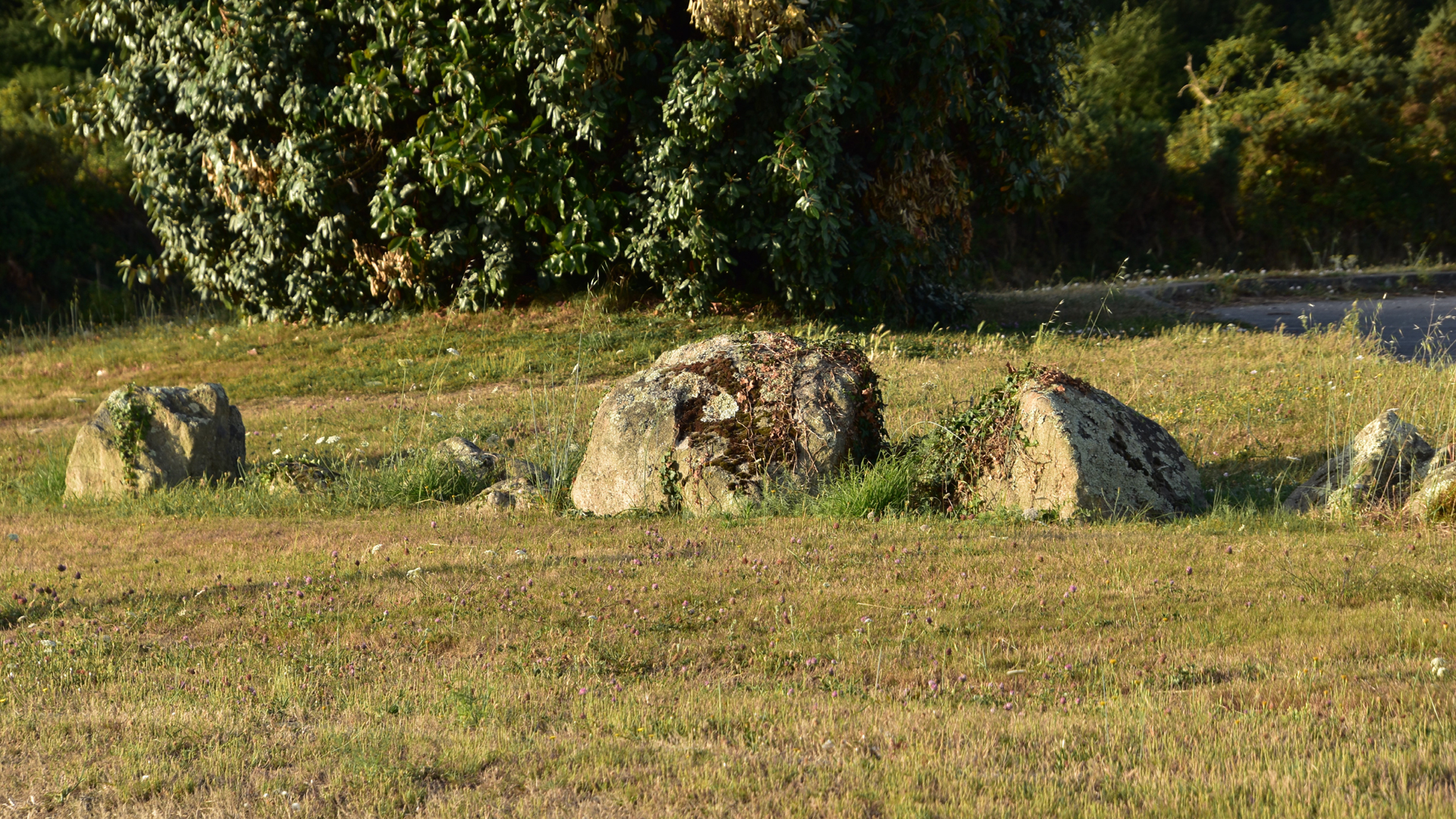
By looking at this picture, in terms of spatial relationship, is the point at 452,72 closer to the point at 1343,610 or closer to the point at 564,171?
the point at 564,171

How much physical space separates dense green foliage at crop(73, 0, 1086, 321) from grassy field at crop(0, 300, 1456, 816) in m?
5.36

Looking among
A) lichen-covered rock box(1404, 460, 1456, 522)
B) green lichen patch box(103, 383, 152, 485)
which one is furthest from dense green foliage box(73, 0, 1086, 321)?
lichen-covered rock box(1404, 460, 1456, 522)

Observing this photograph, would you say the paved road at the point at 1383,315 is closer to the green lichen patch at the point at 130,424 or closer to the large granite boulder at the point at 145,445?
the large granite boulder at the point at 145,445

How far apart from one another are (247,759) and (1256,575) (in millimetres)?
4336

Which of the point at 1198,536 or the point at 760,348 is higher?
the point at 760,348

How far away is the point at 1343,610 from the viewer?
16.8ft

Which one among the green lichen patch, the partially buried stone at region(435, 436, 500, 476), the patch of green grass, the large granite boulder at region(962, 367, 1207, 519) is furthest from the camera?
the green lichen patch

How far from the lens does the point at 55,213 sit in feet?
71.1

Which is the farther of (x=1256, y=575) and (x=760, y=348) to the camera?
(x=760, y=348)

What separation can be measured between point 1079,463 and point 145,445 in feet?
21.5

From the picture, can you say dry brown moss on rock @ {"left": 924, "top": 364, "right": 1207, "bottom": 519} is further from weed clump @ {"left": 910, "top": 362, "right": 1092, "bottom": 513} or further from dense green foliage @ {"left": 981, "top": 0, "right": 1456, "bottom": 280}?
dense green foliage @ {"left": 981, "top": 0, "right": 1456, "bottom": 280}

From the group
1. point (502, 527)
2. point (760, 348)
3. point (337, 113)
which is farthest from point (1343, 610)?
point (337, 113)

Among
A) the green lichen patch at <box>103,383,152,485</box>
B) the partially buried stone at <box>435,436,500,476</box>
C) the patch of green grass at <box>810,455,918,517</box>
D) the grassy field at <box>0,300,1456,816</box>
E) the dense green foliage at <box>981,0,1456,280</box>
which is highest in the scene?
the dense green foliage at <box>981,0,1456,280</box>

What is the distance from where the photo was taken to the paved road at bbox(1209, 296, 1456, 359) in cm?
1310
